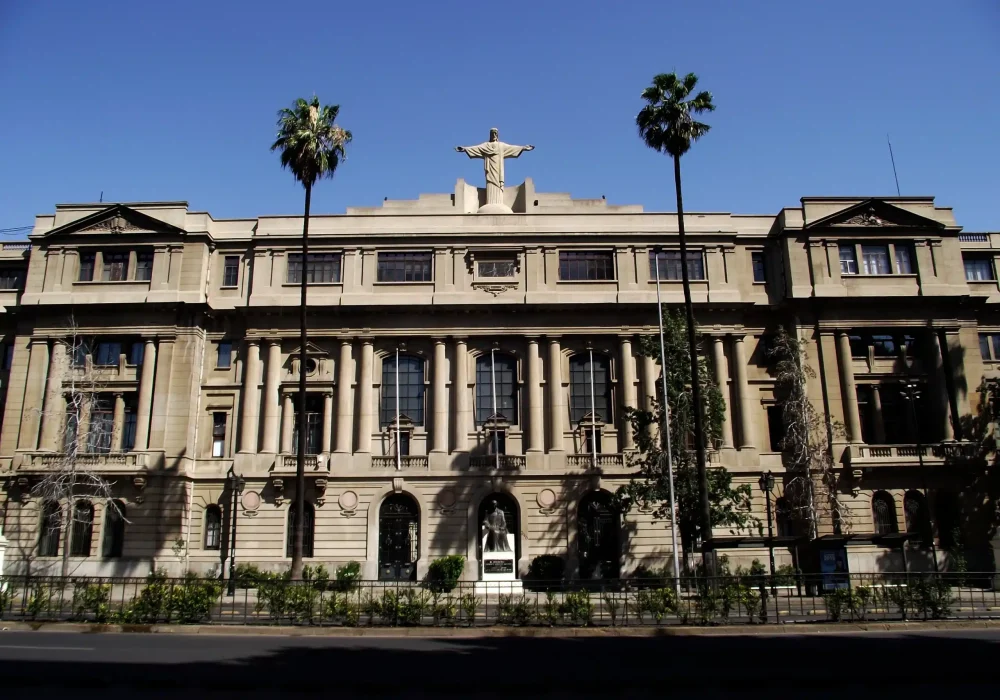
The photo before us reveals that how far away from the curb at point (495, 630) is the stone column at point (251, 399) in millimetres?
20851

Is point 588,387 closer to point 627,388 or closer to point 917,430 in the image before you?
point 627,388

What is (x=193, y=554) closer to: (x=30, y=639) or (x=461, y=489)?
(x=461, y=489)

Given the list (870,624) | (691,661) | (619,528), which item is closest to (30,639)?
(691,661)

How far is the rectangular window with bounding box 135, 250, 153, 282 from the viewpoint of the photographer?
153ft

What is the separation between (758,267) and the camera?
1907 inches

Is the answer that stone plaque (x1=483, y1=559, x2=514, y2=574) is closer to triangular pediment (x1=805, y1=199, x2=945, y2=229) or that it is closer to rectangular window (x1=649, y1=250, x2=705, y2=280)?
rectangular window (x1=649, y1=250, x2=705, y2=280)

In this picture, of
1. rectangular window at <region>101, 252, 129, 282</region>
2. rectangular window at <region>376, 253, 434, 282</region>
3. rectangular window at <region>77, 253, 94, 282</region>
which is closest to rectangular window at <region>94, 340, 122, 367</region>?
rectangular window at <region>101, 252, 129, 282</region>

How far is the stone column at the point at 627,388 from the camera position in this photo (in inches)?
1745

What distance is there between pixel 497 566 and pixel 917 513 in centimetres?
2307

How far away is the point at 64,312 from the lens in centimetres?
4547

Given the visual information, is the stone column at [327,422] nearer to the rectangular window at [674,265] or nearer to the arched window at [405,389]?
the arched window at [405,389]

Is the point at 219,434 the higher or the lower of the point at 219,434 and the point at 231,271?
the lower

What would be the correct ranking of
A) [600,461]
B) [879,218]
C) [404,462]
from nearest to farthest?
[600,461]
[404,462]
[879,218]

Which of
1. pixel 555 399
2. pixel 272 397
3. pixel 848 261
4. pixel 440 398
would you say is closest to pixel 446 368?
pixel 440 398
